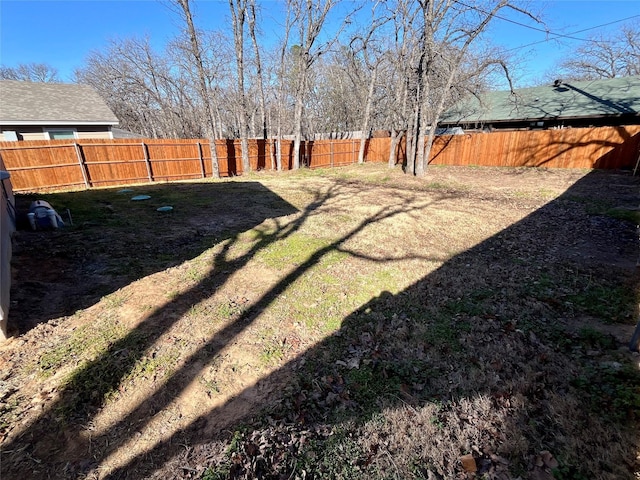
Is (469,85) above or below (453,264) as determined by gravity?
above

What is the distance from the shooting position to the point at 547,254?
5.06m

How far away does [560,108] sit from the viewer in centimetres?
1622

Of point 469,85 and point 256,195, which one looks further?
point 469,85

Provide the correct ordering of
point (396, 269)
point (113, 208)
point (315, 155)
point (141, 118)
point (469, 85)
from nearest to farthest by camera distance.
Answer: point (396, 269) → point (113, 208) → point (469, 85) → point (315, 155) → point (141, 118)

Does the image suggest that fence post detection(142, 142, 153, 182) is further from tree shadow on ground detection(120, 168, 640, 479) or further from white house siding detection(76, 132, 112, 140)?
tree shadow on ground detection(120, 168, 640, 479)

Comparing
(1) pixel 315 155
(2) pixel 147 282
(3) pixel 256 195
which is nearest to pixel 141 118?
(1) pixel 315 155

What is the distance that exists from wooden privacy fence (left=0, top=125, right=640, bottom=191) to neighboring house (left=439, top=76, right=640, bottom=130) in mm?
2356

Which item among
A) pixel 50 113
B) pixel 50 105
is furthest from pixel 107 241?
pixel 50 105

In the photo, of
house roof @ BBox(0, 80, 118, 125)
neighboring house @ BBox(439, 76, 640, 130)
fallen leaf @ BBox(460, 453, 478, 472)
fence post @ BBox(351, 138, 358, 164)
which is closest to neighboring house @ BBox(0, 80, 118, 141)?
house roof @ BBox(0, 80, 118, 125)

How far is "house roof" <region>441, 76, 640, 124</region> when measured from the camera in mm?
14789

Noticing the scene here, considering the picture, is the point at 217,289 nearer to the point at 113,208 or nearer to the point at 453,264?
the point at 453,264

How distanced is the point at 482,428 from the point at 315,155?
18.2 m

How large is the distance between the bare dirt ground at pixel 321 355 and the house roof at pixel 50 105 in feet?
42.1

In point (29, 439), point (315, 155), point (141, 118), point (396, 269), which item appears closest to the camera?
point (29, 439)
